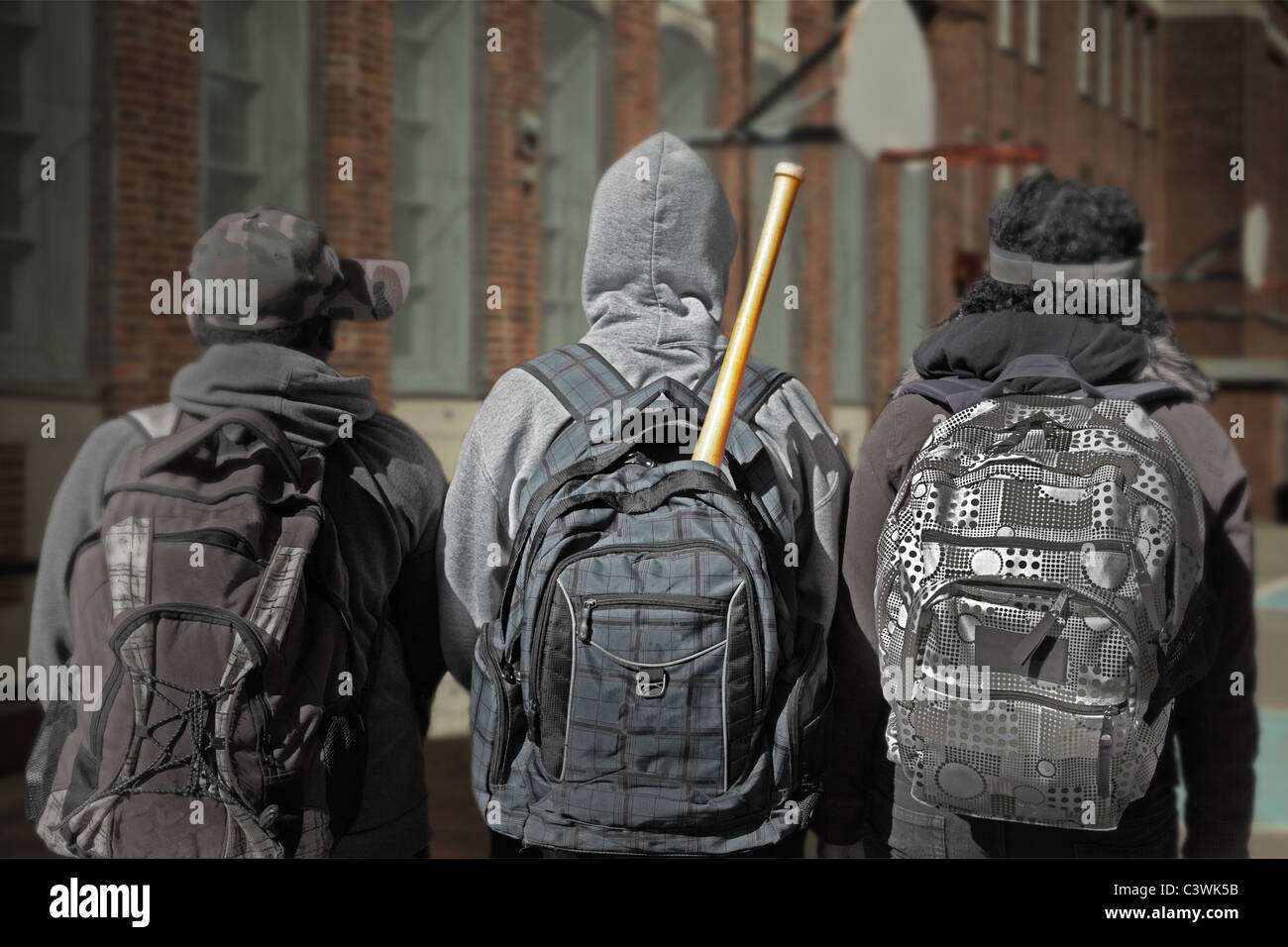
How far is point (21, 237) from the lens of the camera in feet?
20.8

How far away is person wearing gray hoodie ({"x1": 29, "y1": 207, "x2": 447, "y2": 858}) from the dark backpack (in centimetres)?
11

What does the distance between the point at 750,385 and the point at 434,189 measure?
5786 millimetres

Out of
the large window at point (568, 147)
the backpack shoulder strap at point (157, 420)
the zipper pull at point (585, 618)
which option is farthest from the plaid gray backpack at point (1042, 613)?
the large window at point (568, 147)

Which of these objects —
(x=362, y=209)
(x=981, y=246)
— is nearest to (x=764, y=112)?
(x=362, y=209)

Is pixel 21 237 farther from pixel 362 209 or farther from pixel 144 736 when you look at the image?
pixel 144 736

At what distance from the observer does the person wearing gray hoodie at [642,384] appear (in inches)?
106

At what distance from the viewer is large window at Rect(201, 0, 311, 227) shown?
23.2ft

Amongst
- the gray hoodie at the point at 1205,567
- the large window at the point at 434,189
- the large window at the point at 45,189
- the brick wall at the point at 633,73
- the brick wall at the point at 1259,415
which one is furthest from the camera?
the brick wall at the point at 1259,415

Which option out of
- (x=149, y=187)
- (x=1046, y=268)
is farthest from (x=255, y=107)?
(x=1046, y=268)

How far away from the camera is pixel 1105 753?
93.7 inches

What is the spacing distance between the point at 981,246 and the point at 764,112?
4282 millimetres

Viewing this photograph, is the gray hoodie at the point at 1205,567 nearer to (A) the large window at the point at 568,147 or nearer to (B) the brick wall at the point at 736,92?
(A) the large window at the point at 568,147

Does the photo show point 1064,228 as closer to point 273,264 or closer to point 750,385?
point 750,385

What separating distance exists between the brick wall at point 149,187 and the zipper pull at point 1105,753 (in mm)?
5263
